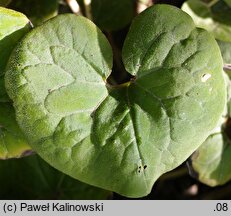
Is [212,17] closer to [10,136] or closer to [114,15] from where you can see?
[114,15]

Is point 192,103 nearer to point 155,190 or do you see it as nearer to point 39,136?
point 39,136

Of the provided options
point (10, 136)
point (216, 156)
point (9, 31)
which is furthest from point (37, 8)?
point (216, 156)

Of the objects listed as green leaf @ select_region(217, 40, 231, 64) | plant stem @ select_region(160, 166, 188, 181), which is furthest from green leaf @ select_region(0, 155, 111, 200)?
green leaf @ select_region(217, 40, 231, 64)

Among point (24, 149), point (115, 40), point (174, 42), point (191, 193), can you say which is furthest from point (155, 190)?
point (174, 42)

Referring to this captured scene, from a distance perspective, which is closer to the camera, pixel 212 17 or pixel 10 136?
pixel 10 136

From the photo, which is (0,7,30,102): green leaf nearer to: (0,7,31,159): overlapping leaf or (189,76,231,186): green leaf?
(0,7,31,159): overlapping leaf
